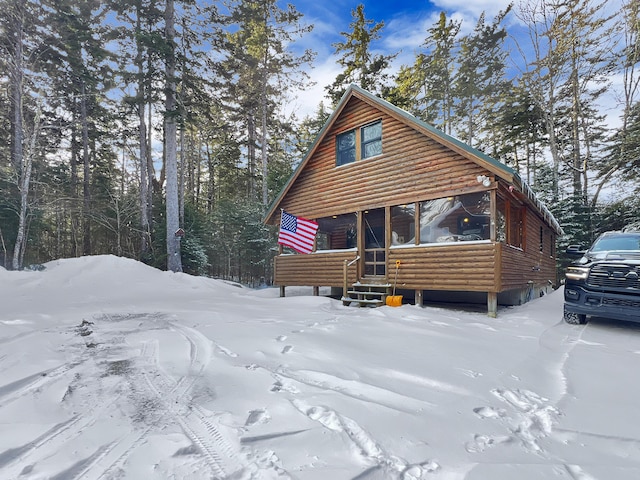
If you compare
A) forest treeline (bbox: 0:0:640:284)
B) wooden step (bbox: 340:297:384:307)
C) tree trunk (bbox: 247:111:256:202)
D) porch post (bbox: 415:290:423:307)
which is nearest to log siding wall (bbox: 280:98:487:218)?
porch post (bbox: 415:290:423:307)

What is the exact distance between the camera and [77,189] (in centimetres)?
2003

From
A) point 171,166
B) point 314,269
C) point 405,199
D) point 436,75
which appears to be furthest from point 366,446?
point 436,75

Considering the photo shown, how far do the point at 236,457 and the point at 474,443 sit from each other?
56.2 inches

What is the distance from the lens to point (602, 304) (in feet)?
16.9

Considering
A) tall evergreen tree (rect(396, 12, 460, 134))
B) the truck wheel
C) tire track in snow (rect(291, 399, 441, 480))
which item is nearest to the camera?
tire track in snow (rect(291, 399, 441, 480))

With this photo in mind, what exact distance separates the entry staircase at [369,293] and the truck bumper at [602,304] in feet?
12.9

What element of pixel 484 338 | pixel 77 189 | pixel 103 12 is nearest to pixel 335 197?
pixel 484 338

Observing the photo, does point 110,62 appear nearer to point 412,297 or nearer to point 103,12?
point 103,12

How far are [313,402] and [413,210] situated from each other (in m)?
7.77

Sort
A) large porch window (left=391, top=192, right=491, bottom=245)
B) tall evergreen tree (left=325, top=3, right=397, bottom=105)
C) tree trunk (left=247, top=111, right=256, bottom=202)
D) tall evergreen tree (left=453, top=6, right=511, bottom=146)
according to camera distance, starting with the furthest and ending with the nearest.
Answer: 1. tall evergreen tree (left=453, top=6, right=511, bottom=146)
2. tree trunk (left=247, top=111, right=256, bottom=202)
3. tall evergreen tree (left=325, top=3, right=397, bottom=105)
4. large porch window (left=391, top=192, right=491, bottom=245)

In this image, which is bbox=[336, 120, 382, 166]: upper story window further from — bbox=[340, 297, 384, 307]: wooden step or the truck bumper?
the truck bumper

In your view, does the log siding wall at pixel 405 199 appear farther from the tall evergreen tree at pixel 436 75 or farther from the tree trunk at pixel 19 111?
the tall evergreen tree at pixel 436 75

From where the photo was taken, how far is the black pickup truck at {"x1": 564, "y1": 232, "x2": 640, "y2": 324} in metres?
4.93

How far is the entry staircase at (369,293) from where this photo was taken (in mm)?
8281
